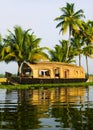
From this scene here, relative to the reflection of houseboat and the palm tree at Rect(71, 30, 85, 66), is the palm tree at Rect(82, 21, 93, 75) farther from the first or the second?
the reflection of houseboat

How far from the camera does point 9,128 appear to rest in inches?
304

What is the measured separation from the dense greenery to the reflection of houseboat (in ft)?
3.16

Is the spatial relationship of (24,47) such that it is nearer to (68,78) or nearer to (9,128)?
(68,78)

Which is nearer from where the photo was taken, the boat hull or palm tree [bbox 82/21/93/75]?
the boat hull

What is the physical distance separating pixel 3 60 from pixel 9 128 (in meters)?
32.1

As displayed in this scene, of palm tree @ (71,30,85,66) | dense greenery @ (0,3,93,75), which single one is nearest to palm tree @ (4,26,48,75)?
dense greenery @ (0,3,93,75)

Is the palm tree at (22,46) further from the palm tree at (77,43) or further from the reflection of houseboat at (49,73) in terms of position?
the palm tree at (77,43)

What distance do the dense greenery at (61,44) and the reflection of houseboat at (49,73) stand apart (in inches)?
38.0

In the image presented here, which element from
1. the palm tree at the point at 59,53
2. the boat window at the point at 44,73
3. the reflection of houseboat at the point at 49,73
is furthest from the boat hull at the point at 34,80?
the palm tree at the point at 59,53

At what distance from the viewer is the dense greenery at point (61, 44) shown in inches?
1521

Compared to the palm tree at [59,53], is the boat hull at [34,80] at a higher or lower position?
lower

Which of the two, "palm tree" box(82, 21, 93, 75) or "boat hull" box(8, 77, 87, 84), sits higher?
"palm tree" box(82, 21, 93, 75)

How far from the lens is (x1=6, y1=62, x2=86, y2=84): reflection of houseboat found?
123 ft

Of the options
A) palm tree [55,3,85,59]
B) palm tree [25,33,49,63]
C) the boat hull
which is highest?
palm tree [55,3,85,59]
